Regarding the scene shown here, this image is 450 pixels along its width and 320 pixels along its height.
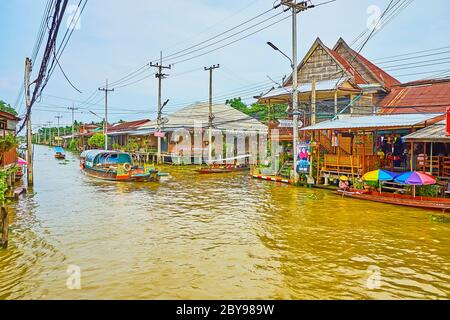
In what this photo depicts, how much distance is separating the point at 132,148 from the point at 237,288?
45.7 metres

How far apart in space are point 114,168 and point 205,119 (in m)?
19.2

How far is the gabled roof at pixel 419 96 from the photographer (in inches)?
934

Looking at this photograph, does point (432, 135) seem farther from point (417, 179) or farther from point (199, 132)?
point (199, 132)

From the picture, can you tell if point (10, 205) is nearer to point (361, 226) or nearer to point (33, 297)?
point (33, 297)

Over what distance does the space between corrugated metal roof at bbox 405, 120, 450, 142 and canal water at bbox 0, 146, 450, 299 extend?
3167 mm

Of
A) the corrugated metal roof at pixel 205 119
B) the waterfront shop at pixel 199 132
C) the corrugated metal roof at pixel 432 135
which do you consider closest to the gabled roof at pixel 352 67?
the corrugated metal roof at pixel 432 135

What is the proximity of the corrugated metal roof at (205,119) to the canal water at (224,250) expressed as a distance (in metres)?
25.4

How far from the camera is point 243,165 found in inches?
1380

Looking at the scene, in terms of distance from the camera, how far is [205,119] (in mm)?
45406

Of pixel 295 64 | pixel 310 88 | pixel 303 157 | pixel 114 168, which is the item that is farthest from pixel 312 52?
pixel 114 168

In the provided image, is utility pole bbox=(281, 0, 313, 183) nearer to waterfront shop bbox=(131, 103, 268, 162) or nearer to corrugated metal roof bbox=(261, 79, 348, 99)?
corrugated metal roof bbox=(261, 79, 348, 99)

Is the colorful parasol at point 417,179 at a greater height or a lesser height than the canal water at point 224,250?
greater

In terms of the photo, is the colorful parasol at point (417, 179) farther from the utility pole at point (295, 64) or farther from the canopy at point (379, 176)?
the utility pole at point (295, 64)

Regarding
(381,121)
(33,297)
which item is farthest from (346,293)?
(381,121)
